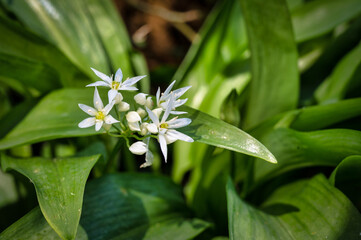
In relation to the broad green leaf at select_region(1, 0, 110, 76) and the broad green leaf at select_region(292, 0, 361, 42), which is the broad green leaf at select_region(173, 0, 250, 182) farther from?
the broad green leaf at select_region(1, 0, 110, 76)

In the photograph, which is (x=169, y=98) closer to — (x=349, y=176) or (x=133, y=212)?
(x=133, y=212)

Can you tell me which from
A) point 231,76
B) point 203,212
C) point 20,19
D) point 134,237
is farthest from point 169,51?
point 134,237

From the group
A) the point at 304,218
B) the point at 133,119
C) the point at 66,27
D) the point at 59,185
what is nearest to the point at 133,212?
the point at 59,185

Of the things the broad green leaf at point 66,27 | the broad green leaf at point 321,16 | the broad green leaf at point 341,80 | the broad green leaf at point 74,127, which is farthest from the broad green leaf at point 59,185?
the broad green leaf at point 321,16

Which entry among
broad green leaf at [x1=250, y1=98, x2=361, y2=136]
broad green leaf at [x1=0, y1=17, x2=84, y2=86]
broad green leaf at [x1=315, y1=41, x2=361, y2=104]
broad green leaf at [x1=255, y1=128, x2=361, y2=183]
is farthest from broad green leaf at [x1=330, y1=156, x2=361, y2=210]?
broad green leaf at [x1=0, y1=17, x2=84, y2=86]

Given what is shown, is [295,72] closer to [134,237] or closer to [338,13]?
[338,13]

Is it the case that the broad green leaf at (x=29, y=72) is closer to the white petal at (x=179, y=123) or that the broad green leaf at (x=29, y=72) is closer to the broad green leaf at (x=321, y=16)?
the white petal at (x=179, y=123)

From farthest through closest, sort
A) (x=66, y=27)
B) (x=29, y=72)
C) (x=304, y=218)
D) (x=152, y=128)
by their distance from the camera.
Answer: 1. (x=66, y=27)
2. (x=29, y=72)
3. (x=304, y=218)
4. (x=152, y=128)
